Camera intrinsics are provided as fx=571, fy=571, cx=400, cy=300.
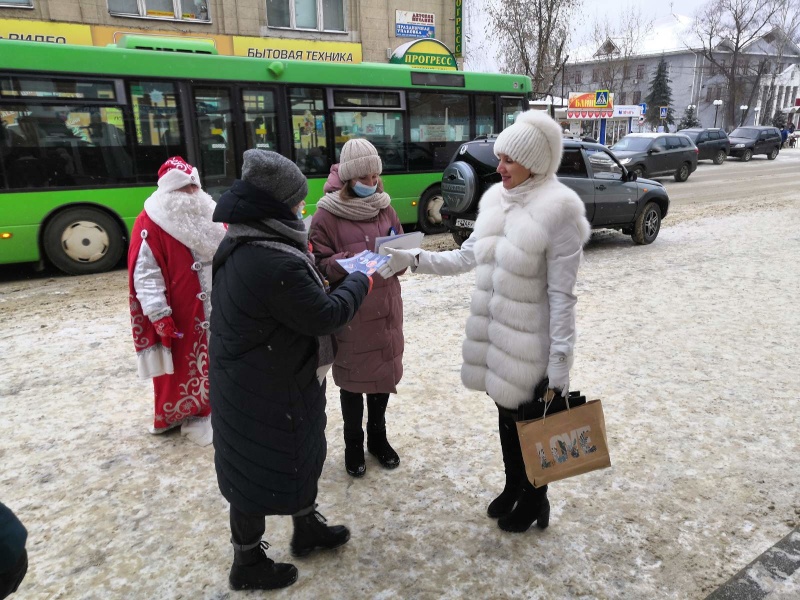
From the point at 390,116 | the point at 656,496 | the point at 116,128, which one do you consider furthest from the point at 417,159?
the point at 656,496

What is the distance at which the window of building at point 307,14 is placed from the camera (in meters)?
18.6

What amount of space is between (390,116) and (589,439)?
29.3 feet

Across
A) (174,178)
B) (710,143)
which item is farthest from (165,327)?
(710,143)

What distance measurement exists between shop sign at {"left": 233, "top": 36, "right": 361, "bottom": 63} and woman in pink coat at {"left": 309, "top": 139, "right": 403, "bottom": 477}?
52.3 feet

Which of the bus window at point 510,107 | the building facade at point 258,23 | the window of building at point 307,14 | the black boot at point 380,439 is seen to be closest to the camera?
the black boot at point 380,439

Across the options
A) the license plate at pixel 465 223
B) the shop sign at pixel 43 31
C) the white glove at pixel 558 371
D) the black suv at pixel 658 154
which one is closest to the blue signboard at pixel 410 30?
the black suv at pixel 658 154

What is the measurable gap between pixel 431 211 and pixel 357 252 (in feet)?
27.4

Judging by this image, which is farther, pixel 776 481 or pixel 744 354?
pixel 744 354

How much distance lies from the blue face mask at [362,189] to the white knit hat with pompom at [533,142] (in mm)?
839

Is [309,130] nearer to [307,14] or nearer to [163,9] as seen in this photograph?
[163,9]

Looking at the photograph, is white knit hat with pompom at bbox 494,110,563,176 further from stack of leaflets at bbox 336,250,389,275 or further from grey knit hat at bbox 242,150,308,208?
grey knit hat at bbox 242,150,308,208

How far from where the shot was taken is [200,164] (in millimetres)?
8969

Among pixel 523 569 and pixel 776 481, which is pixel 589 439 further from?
pixel 776 481

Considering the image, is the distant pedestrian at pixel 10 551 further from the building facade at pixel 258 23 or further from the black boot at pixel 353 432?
the building facade at pixel 258 23
